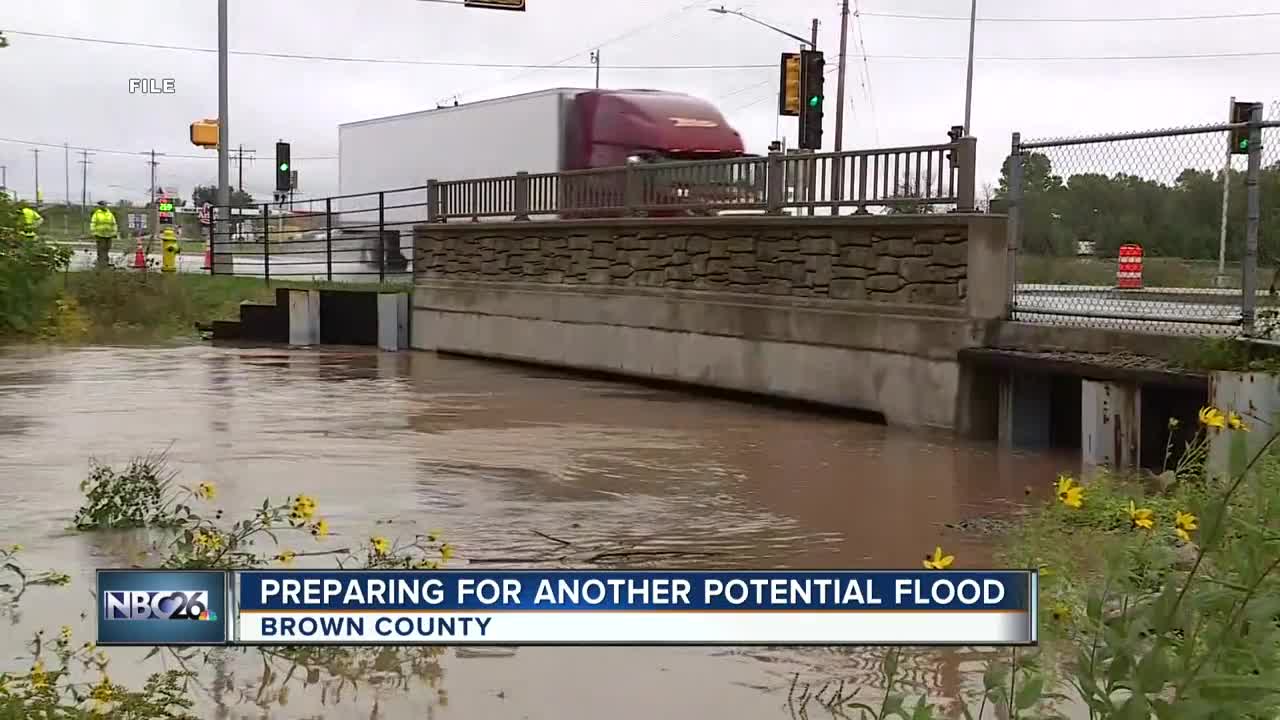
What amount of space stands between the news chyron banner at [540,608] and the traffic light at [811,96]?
76.3ft

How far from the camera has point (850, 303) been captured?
48.8 feet

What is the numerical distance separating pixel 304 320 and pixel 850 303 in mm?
12152

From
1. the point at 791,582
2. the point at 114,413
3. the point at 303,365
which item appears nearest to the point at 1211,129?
the point at 791,582

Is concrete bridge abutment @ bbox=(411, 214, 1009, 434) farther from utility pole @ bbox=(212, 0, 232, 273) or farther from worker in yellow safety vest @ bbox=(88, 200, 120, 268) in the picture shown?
utility pole @ bbox=(212, 0, 232, 273)

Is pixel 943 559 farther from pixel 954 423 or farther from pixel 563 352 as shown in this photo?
pixel 563 352

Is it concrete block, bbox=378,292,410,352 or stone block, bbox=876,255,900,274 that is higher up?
stone block, bbox=876,255,900,274

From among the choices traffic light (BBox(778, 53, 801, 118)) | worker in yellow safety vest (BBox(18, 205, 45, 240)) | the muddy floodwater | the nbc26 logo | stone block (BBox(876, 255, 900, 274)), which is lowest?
the muddy floodwater

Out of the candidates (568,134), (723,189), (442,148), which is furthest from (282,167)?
(723,189)

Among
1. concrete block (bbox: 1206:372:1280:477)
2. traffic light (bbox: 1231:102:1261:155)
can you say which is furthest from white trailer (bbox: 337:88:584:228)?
concrete block (bbox: 1206:372:1280:477)

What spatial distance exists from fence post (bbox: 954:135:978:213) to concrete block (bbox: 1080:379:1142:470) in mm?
2288

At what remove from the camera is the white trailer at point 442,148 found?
1053 inches

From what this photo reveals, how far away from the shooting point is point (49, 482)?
10.0m

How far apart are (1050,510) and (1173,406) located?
3442 millimetres

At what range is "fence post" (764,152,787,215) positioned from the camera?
16.0m
